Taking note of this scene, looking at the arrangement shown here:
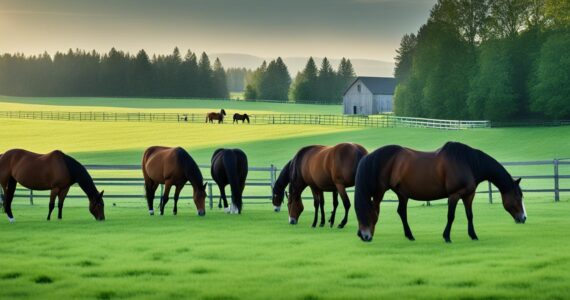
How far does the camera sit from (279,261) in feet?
36.4

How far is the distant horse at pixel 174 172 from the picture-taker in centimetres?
1922

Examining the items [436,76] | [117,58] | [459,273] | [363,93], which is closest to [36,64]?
[117,58]

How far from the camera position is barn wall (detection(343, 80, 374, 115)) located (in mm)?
95312

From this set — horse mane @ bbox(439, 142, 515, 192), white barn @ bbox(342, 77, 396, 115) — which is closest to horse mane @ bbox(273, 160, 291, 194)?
horse mane @ bbox(439, 142, 515, 192)

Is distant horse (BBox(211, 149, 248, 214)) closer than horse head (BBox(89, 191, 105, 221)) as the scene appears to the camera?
No

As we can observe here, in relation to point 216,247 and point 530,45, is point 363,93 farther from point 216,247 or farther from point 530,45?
point 216,247

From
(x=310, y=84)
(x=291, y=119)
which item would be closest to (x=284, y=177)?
(x=291, y=119)

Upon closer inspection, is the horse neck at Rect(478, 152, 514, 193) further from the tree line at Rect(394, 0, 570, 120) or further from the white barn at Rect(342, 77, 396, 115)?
the white barn at Rect(342, 77, 396, 115)

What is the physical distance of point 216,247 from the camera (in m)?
12.8

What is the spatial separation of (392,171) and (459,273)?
3.35 metres

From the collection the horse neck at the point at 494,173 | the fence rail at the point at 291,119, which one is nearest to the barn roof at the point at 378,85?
the fence rail at the point at 291,119

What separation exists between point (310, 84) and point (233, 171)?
406ft

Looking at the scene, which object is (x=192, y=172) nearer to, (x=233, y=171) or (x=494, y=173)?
(x=233, y=171)

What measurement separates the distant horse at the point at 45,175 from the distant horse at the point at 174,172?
76.8 inches
